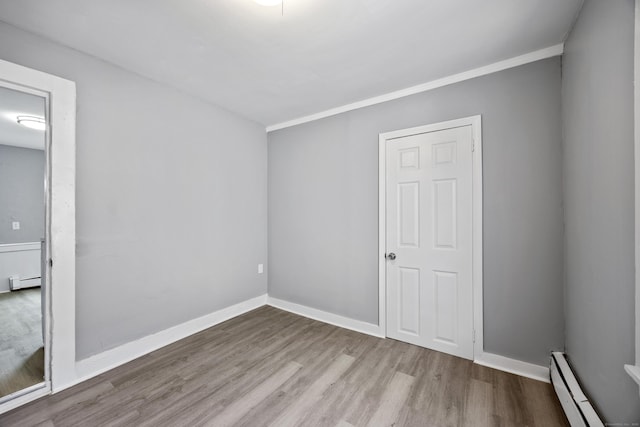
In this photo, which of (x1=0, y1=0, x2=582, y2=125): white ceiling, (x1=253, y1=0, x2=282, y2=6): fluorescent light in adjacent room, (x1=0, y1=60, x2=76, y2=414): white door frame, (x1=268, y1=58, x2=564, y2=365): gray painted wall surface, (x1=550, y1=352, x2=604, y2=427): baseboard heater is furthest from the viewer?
(x1=268, y1=58, x2=564, y2=365): gray painted wall surface

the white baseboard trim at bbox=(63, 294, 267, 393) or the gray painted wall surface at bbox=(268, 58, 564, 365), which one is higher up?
the gray painted wall surface at bbox=(268, 58, 564, 365)

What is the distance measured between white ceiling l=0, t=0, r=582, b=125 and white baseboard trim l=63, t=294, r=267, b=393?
2525 mm

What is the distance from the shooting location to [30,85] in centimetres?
177

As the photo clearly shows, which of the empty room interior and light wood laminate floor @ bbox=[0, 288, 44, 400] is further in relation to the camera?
light wood laminate floor @ bbox=[0, 288, 44, 400]

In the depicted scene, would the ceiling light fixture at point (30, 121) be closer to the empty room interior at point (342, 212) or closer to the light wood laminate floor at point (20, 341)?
the empty room interior at point (342, 212)

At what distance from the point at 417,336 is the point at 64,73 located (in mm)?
3827

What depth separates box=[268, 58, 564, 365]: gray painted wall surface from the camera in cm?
196

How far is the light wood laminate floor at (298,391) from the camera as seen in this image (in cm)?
163

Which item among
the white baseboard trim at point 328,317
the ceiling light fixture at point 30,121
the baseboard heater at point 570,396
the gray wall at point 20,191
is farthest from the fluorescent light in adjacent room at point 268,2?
the white baseboard trim at point 328,317

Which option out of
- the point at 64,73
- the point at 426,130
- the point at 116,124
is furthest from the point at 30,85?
the point at 426,130

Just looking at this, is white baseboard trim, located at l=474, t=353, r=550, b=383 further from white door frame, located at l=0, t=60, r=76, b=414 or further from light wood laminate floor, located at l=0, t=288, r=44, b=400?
light wood laminate floor, located at l=0, t=288, r=44, b=400

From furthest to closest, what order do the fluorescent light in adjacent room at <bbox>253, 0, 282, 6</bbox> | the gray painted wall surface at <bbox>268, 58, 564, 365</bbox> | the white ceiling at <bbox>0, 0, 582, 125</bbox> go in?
the gray painted wall surface at <bbox>268, 58, 564, 365</bbox>
the white ceiling at <bbox>0, 0, 582, 125</bbox>
the fluorescent light in adjacent room at <bbox>253, 0, 282, 6</bbox>

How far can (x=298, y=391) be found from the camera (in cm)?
190

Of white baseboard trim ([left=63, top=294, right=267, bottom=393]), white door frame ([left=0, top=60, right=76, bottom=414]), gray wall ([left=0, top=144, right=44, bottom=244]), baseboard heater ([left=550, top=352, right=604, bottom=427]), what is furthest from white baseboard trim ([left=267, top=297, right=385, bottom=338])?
gray wall ([left=0, top=144, right=44, bottom=244])
